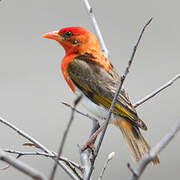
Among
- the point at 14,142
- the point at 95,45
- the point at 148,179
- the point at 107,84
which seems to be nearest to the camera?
the point at 107,84

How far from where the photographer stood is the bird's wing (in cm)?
384

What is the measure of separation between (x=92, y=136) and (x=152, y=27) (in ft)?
14.7

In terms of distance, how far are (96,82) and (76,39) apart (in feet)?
1.67

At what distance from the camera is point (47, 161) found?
6023 mm

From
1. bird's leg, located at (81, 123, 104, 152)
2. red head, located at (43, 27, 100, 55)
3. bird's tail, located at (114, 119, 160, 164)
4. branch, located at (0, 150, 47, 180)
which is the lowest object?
bird's tail, located at (114, 119, 160, 164)

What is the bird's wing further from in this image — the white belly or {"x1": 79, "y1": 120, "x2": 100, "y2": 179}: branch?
{"x1": 79, "y1": 120, "x2": 100, "y2": 179}: branch

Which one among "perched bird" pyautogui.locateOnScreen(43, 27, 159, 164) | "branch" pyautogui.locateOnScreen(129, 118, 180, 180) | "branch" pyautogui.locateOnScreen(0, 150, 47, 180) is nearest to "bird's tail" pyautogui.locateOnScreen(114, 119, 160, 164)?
"perched bird" pyautogui.locateOnScreen(43, 27, 159, 164)

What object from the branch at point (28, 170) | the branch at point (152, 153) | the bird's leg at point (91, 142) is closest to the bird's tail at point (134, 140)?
the bird's leg at point (91, 142)

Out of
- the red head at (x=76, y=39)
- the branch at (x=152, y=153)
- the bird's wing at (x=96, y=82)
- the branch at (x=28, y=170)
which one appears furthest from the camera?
the red head at (x=76, y=39)

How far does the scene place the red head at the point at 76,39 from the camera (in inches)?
165

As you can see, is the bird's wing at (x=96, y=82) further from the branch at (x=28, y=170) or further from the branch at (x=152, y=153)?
the branch at (x=28, y=170)

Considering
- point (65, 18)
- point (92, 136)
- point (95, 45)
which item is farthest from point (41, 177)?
point (65, 18)

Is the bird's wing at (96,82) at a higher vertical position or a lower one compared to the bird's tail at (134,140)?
higher

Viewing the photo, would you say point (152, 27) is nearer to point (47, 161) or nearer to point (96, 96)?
point (47, 161)
